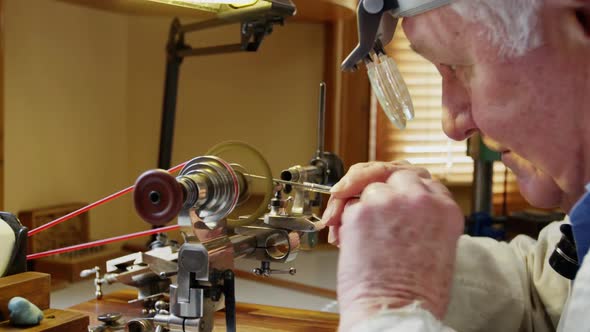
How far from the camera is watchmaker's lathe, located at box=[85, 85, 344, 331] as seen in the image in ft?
2.10

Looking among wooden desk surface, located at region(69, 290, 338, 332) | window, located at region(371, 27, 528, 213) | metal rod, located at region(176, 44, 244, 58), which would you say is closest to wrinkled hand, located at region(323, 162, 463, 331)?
wooden desk surface, located at region(69, 290, 338, 332)

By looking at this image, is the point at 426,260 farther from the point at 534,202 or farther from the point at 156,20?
the point at 156,20

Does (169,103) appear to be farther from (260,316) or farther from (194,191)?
(194,191)

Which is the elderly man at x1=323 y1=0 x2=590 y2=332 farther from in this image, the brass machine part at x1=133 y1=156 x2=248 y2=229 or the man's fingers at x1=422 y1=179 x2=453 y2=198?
the brass machine part at x1=133 y1=156 x2=248 y2=229

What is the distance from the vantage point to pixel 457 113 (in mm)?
710

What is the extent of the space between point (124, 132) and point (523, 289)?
1.87m

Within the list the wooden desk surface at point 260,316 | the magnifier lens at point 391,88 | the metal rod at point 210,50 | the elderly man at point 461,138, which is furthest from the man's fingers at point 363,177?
the metal rod at point 210,50

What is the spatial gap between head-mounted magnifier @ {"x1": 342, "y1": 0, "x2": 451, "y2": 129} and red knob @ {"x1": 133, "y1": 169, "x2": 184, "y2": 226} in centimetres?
26

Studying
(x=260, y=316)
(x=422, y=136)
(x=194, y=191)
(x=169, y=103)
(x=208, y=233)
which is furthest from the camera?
(x=422, y=136)

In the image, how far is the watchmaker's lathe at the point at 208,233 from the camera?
641 millimetres

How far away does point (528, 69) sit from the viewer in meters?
0.61

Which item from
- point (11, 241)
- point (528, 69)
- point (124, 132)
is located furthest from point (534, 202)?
point (124, 132)

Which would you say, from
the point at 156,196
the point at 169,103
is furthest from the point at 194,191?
the point at 169,103

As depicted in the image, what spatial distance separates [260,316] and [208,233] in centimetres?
→ 37
